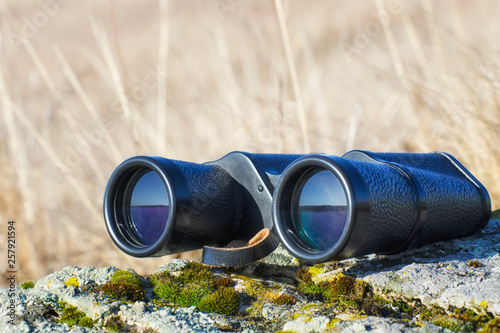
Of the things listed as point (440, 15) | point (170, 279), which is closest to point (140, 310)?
point (170, 279)

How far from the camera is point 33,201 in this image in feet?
8.66

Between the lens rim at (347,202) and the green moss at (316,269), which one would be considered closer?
the lens rim at (347,202)

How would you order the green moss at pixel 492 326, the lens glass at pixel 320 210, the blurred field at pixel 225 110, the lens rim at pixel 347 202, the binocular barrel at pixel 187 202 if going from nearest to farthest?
the green moss at pixel 492 326 → the lens rim at pixel 347 202 → the lens glass at pixel 320 210 → the binocular barrel at pixel 187 202 → the blurred field at pixel 225 110

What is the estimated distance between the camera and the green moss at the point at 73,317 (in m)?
1.06

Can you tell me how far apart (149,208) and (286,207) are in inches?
14.2

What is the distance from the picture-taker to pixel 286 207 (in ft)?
3.76

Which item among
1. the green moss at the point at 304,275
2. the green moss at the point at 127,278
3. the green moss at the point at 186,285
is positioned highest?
the green moss at the point at 127,278

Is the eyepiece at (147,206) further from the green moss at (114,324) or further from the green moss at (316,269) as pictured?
the green moss at (316,269)

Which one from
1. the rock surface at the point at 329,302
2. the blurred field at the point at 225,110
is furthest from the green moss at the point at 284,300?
the blurred field at the point at 225,110

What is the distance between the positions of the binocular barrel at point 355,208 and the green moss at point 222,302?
6.5 inches

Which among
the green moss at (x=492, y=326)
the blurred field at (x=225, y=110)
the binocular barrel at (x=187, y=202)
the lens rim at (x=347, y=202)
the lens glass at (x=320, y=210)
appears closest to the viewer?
the green moss at (x=492, y=326)

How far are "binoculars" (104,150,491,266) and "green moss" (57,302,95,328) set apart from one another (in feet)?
0.59

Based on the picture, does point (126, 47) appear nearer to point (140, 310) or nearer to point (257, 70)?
point (257, 70)

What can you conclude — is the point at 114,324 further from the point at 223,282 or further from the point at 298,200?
the point at 298,200
